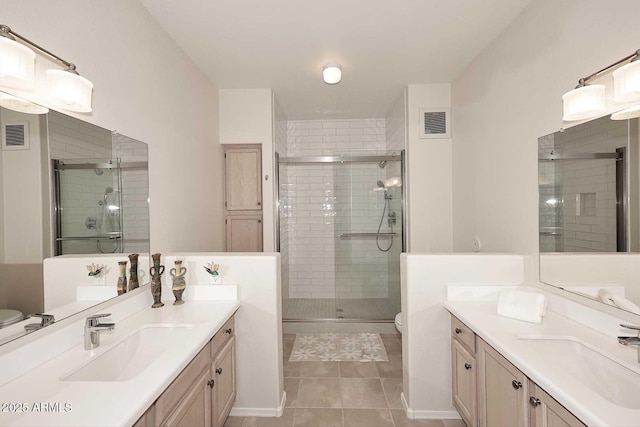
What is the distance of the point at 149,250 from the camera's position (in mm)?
2029

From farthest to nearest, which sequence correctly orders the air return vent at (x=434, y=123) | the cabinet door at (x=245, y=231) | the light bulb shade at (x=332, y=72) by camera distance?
the cabinet door at (x=245, y=231) < the air return vent at (x=434, y=123) < the light bulb shade at (x=332, y=72)

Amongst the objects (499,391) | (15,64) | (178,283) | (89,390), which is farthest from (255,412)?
(15,64)

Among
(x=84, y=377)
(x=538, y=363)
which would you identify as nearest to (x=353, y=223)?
(x=538, y=363)

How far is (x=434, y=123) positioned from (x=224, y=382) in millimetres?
3049

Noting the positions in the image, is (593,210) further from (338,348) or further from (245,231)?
(245,231)

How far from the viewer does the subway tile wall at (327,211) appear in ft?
13.5

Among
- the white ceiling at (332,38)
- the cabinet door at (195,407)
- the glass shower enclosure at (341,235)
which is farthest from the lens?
the glass shower enclosure at (341,235)

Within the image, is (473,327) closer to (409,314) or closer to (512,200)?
(409,314)

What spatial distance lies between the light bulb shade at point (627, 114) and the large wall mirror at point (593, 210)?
0.8 inches

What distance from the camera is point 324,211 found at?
14.6 ft

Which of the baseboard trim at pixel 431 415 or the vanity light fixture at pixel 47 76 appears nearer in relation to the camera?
the vanity light fixture at pixel 47 76

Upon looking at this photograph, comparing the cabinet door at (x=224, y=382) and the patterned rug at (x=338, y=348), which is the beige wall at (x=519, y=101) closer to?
the patterned rug at (x=338, y=348)

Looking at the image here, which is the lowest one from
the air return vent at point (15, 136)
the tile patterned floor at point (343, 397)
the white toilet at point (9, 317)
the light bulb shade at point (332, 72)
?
the tile patterned floor at point (343, 397)

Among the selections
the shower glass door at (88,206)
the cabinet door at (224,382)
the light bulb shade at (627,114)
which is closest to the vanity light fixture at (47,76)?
the shower glass door at (88,206)
